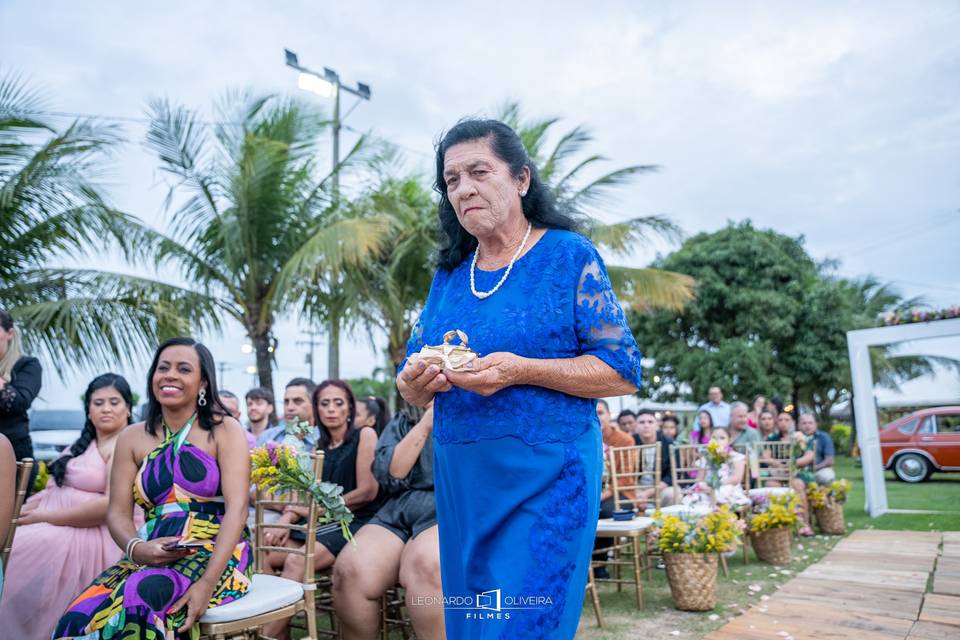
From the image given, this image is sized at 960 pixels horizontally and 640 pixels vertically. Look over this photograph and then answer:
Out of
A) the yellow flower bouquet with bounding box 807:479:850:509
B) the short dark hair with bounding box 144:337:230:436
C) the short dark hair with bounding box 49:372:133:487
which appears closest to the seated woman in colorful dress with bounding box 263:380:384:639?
the short dark hair with bounding box 49:372:133:487

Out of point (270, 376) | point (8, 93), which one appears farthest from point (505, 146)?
point (270, 376)

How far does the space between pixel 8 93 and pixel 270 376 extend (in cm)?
456

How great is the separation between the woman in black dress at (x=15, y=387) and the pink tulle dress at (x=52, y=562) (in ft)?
1.66

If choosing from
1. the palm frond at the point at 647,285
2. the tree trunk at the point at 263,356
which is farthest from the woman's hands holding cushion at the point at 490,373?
the palm frond at the point at 647,285

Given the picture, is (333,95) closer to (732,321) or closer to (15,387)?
(15,387)

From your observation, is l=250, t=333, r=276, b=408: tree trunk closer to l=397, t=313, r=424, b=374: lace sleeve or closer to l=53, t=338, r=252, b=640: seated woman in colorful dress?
l=53, t=338, r=252, b=640: seated woman in colorful dress

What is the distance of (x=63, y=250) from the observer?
776 centimetres

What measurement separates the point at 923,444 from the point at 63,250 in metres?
17.0

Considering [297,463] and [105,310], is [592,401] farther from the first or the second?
[105,310]

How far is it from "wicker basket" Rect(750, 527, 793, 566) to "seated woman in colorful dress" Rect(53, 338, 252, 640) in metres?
5.39

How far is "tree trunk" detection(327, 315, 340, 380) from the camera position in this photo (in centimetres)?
1023

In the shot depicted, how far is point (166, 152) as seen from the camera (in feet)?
30.6

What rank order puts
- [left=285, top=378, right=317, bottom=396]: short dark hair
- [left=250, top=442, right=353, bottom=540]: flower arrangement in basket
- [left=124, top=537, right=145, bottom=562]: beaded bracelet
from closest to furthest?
[left=124, top=537, right=145, bottom=562]: beaded bracelet → [left=250, top=442, right=353, bottom=540]: flower arrangement in basket → [left=285, top=378, right=317, bottom=396]: short dark hair

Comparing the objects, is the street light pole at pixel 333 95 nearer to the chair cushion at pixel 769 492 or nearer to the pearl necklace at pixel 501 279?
the chair cushion at pixel 769 492
